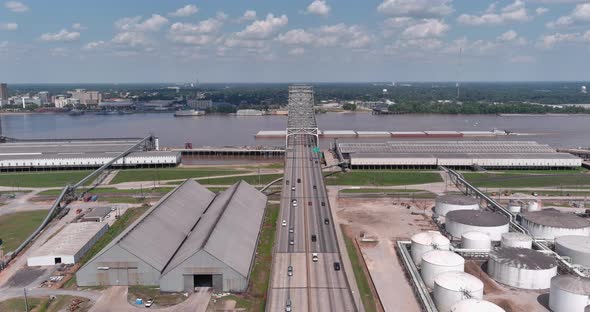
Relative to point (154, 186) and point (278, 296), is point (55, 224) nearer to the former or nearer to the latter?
point (154, 186)

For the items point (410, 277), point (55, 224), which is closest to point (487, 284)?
point (410, 277)

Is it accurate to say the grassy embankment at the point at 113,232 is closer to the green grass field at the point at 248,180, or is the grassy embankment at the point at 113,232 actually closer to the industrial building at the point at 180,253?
the industrial building at the point at 180,253

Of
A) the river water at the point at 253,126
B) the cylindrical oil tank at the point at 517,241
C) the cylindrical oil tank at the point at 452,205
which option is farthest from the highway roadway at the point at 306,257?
the river water at the point at 253,126

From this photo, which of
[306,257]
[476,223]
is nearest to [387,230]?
[476,223]

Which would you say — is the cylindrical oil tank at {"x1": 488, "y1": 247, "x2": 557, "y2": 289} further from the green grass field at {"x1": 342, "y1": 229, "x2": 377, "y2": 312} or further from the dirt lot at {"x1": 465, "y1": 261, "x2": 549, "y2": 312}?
the green grass field at {"x1": 342, "y1": 229, "x2": 377, "y2": 312}

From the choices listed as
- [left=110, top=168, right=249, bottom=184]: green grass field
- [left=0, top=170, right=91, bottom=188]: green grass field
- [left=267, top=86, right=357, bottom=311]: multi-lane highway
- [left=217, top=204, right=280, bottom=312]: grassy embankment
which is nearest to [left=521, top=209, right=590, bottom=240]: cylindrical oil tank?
[left=267, top=86, right=357, bottom=311]: multi-lane highway

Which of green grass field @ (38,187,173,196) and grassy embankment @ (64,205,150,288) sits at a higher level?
green grass field @ (38,187,173,196)
